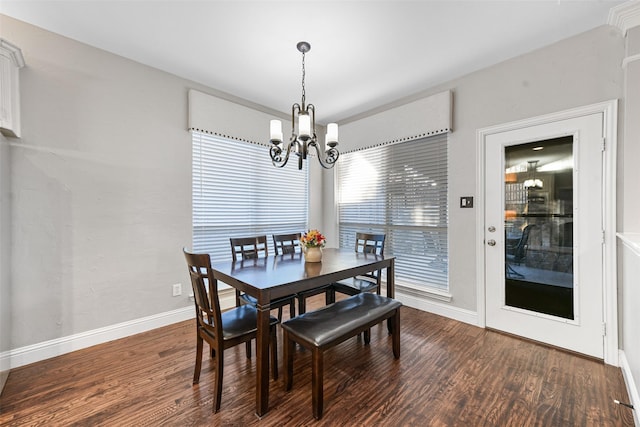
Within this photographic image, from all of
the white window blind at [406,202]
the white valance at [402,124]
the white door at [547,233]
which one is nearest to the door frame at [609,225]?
the white door at [547,233]

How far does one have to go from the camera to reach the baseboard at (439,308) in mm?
2941

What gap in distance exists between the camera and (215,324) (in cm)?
167

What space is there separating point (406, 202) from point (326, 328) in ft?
7.65

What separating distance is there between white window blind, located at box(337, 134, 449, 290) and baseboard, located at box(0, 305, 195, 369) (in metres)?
2.68

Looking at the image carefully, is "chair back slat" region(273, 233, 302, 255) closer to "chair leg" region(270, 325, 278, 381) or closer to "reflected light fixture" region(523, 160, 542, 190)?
"chair leg" region(270, 325, 278, 381)

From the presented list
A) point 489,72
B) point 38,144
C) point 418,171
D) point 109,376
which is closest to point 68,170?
point 38,144

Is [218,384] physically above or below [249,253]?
below

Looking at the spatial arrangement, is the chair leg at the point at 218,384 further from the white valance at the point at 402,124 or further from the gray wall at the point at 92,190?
the white valance at the point at 402,124

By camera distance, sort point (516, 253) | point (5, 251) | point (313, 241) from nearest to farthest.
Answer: point (5, 251) < point (313, 241) < point (516, 253)

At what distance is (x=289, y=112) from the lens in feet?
13.2

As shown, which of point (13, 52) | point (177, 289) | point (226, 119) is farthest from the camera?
point (226, 119)

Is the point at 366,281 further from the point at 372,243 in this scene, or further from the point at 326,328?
the point at 326,328

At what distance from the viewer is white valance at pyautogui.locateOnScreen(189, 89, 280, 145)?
3107 millimetres

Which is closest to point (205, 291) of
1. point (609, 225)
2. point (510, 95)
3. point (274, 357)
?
point (274, 357)
